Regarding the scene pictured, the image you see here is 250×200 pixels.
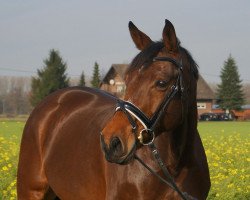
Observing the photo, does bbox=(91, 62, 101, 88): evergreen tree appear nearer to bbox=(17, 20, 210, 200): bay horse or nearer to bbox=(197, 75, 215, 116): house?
bbox=(197, 75, 215, 116): house

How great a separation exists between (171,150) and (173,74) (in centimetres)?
60

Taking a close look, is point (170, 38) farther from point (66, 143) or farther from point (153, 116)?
point (66, 143)

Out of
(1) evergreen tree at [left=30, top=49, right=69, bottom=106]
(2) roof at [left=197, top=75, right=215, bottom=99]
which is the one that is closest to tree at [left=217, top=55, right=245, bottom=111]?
(2) roof at [left=197, top=75, right=215, bottom=99]

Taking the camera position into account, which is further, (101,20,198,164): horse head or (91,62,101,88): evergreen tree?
(91,62,101,88): evergreen tree

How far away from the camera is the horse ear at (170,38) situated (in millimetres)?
3381

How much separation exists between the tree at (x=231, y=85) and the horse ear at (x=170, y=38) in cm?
7356

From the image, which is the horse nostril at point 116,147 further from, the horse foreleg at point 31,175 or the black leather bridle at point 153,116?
the horse foreleg at point 31,175

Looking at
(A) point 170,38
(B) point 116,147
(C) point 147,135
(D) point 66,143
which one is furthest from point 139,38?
(D) point 66,143

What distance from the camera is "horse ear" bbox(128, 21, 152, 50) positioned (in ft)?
12.0

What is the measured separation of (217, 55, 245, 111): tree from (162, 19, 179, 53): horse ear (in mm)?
73557

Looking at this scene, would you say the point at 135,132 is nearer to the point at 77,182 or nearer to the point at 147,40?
the point at 147,40

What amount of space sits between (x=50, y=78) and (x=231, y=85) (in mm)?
28704

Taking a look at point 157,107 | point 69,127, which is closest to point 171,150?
point 157,107

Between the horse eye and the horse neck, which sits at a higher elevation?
the horse eye
